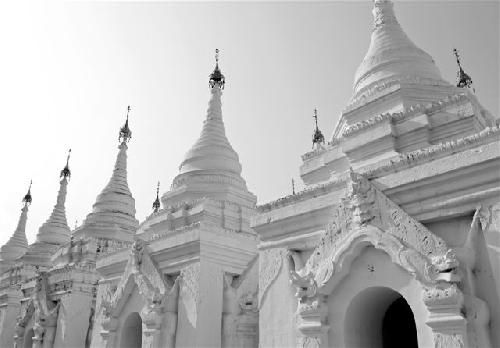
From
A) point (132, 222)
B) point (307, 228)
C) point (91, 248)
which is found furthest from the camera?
point (132, 222)

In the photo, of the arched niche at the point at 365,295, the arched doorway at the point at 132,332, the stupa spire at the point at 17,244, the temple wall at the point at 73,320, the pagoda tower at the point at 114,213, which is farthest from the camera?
the stupa spire at the point at 17,244

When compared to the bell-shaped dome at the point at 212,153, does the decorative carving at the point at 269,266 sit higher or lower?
lower

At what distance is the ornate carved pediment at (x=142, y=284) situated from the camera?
12109 millimetres

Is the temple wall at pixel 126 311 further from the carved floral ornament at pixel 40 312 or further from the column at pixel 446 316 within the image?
the column at pixel 446 316

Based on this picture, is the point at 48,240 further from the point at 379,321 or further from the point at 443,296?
the point at 443,296

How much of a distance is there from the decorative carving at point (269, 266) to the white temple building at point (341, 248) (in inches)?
1.3

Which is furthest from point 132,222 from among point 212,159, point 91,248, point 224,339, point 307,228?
point 307,228

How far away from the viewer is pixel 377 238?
7.61m

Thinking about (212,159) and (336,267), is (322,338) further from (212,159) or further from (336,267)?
(212,159)

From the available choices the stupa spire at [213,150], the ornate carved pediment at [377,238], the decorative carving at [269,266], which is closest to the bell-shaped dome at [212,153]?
the stupa spire at [213,150]

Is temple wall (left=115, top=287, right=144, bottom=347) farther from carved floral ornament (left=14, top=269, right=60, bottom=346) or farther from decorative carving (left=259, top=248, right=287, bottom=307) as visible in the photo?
carved floral ornament (left=14, top=269, right=60, bottom=346)

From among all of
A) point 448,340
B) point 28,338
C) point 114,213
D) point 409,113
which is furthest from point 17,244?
point 448,340

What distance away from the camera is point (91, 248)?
22.5 meters

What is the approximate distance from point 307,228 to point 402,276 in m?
2.54
